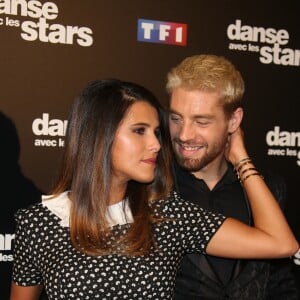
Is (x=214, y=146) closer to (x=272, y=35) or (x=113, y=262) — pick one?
(x=113, y=262)

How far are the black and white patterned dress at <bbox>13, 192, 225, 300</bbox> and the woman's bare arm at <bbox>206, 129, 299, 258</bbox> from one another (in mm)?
38

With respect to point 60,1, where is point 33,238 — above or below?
below

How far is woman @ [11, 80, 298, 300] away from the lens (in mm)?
1501

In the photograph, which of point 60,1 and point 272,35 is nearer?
point 60,1

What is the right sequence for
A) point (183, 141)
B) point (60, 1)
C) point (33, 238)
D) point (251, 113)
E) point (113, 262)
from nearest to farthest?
1. point (113, 262)
2. point (33, 238)
3. point (183, 141)
4. point (60, 1)
5. point (251, 113)

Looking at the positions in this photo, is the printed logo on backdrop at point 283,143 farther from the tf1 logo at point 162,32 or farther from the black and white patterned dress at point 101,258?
the black and white patterned dress at point 101,258

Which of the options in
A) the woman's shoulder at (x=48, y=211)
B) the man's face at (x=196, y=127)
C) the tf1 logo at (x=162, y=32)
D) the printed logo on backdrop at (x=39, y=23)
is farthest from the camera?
the tf1 logo at (x=162, y=32)

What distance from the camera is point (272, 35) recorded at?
8.66ft

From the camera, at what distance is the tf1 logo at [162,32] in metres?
2.44

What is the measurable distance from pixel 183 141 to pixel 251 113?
1006 millimetres

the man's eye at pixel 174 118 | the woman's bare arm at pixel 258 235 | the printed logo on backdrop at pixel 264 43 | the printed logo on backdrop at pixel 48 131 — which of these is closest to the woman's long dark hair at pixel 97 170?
the man's eye at pixel 174 118

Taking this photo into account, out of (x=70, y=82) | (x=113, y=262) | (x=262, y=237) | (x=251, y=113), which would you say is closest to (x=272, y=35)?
(x=251, y=113)

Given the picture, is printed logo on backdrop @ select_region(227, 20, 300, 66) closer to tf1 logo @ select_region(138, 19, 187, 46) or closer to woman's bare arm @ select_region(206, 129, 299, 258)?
tf1 logo @ select_region(138, 19, 187, 46)

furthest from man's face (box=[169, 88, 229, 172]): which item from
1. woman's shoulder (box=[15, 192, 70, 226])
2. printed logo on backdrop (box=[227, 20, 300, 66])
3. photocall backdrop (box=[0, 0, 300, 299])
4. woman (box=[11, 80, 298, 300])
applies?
printed logo on backdrop (box=[227, 20, 300, 66])
